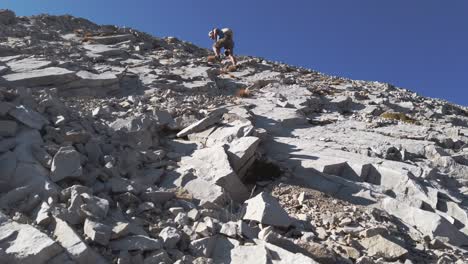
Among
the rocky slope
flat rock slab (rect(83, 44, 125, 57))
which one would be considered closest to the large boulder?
flat rock slab (rect(83, 44, 125, 57))

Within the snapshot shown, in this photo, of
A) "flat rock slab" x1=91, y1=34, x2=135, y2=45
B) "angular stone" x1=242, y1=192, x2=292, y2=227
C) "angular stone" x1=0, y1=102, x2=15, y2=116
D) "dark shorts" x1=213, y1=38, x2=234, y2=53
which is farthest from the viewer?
"flat rock slab" x1=91, y1=34, x2=135, y2=45

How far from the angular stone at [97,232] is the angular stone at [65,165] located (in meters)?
1.97

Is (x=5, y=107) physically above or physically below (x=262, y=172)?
above

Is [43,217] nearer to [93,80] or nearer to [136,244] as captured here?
[136,244]

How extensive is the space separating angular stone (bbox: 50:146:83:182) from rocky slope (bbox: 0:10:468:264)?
0.03 meters

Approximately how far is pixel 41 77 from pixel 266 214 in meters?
13.6

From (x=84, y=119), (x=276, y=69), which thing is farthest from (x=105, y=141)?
(x=276, y=69)

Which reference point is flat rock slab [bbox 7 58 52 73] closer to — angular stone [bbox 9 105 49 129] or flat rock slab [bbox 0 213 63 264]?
angular stone [bbox 9 105 49 129]

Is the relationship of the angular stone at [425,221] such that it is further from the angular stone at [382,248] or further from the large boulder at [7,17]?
the large boulder at [7,17]

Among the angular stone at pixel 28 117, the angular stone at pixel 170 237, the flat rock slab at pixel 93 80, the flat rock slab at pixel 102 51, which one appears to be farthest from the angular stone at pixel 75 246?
the flat rock slab at pixel 102 51

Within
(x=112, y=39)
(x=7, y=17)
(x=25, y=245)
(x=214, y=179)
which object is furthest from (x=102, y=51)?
(x=25, y=245)

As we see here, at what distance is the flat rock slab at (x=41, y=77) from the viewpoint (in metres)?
17.3

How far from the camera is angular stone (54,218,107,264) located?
20.4ft

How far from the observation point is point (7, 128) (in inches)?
380
